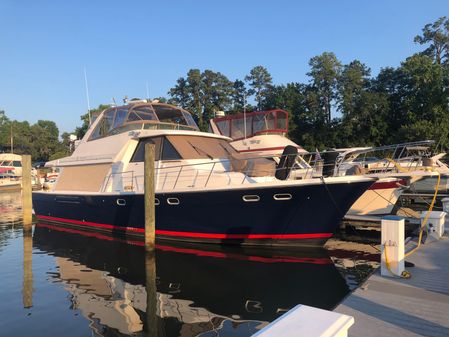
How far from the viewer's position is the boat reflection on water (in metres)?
5.73

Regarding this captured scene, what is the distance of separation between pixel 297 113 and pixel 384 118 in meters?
Answer: 9.24

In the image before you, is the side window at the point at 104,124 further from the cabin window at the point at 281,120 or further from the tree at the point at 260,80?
the tree at the point at 260,80

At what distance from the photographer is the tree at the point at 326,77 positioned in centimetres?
4141

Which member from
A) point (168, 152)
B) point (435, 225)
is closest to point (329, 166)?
point (435, 225)

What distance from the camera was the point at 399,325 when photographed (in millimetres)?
4129

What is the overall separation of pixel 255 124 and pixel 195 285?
11883 millimetres

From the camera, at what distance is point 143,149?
11391 mm

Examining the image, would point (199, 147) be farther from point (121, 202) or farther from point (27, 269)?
point (27, 269)

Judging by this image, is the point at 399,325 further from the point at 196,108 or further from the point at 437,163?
the point at 196,108

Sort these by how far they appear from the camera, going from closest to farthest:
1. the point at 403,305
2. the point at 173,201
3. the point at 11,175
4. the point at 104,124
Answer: the point at 403,305, the point at 173,201, the point at 104,124, the point at 11,175

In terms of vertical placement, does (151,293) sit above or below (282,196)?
below

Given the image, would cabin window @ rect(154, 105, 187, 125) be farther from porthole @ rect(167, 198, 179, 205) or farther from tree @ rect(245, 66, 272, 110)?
tree @ rect(245, 66, 272, 110)

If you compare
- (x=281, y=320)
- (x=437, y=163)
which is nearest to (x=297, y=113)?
(x=437, y=163)

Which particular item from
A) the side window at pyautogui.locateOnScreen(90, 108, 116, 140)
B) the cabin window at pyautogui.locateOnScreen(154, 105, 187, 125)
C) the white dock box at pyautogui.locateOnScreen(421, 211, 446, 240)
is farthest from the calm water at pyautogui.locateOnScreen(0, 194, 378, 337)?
the cabin window at pyautogui.locateOnScreen(154, 105, 187, 125)
